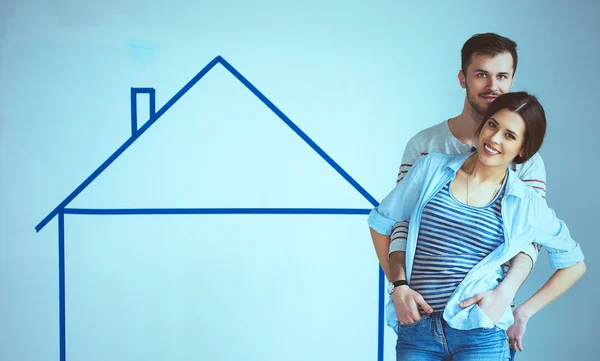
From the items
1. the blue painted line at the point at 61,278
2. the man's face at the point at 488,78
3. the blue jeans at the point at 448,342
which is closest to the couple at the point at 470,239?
the blue jeans at the point at 448,342

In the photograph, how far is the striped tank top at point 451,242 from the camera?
1.40 metres

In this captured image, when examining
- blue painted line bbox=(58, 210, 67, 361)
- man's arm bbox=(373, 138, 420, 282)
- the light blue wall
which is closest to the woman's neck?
man's arm bbox=(373, 138, 420, 282)

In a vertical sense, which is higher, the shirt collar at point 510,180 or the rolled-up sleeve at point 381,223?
the shirt collar at point 510,180

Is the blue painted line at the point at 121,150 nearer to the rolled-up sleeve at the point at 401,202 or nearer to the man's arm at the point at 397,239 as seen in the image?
the man's arm at the point at 397,239

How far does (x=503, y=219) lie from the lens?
142 centimetres

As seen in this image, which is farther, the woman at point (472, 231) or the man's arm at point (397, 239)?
the man's arm at point (397, 239)

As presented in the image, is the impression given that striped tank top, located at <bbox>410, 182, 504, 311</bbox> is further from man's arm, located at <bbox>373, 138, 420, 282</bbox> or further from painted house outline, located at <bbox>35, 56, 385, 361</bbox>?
painted house outline, located at <bbox>35, 56, 385, 361</bbox>

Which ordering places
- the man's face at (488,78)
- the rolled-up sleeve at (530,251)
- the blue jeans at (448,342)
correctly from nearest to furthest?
the blue jeans at (448,342)
the rolled-up sleeve at (530,251)
the man's face at (488,78)

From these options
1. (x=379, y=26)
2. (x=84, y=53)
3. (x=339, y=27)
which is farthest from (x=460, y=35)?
(x=84, y=53)

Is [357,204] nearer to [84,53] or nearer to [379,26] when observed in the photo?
[379,26]

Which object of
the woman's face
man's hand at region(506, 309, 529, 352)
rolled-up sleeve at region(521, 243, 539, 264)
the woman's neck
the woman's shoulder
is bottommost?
man's hand at region(506, 309, 529, 352)

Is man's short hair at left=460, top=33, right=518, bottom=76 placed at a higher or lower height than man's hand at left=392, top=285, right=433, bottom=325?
higher

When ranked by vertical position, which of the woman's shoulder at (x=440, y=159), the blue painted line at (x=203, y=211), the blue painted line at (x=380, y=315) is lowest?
the blue painted line at (x=380, y=315)

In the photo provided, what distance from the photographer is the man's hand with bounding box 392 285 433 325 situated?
4.59ft
